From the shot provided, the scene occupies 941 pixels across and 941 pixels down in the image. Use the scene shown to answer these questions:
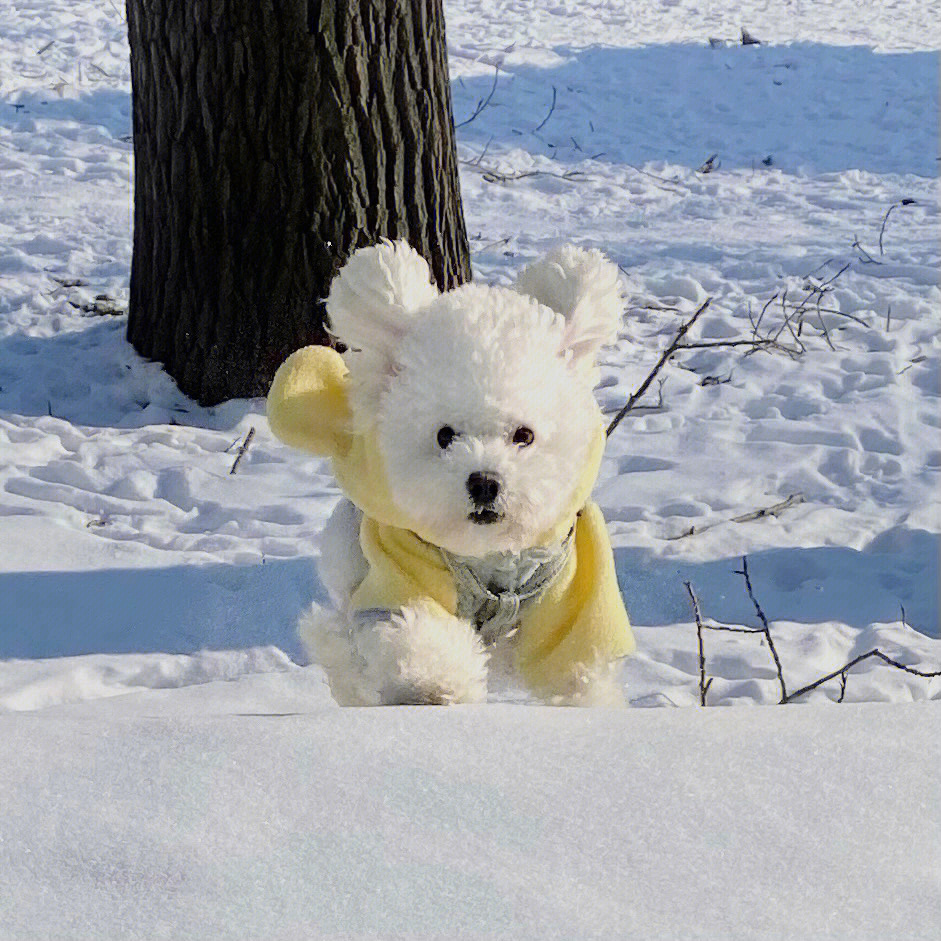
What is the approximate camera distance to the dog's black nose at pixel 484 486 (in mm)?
2166

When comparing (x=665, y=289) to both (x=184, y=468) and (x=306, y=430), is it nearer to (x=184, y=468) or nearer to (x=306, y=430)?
(x=184, y=468)

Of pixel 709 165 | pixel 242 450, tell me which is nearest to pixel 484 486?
pixel 242 450

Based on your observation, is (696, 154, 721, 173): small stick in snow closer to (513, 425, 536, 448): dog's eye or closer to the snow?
(513, 425, 536, 448): dog's eye

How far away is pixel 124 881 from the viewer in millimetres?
1535

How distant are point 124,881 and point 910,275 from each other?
226 inches

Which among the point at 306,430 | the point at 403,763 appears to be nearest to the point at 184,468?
the point at 306,430

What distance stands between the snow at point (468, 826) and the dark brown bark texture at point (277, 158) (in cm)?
280

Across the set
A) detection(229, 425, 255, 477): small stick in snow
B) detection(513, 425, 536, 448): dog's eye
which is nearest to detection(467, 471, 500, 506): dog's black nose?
detection(513, 425, 536, 448): dog's eye

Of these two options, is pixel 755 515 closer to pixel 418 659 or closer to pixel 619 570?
pixel 619 570

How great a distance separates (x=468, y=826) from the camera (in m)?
1.70

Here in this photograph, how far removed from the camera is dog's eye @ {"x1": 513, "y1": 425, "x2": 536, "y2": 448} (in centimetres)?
225

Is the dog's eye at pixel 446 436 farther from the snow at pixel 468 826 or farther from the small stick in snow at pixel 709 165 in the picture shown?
the small stick in snow at pixel 709 165

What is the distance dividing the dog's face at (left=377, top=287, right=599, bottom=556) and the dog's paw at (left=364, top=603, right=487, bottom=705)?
16cm

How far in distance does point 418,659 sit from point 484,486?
1.15 feet
